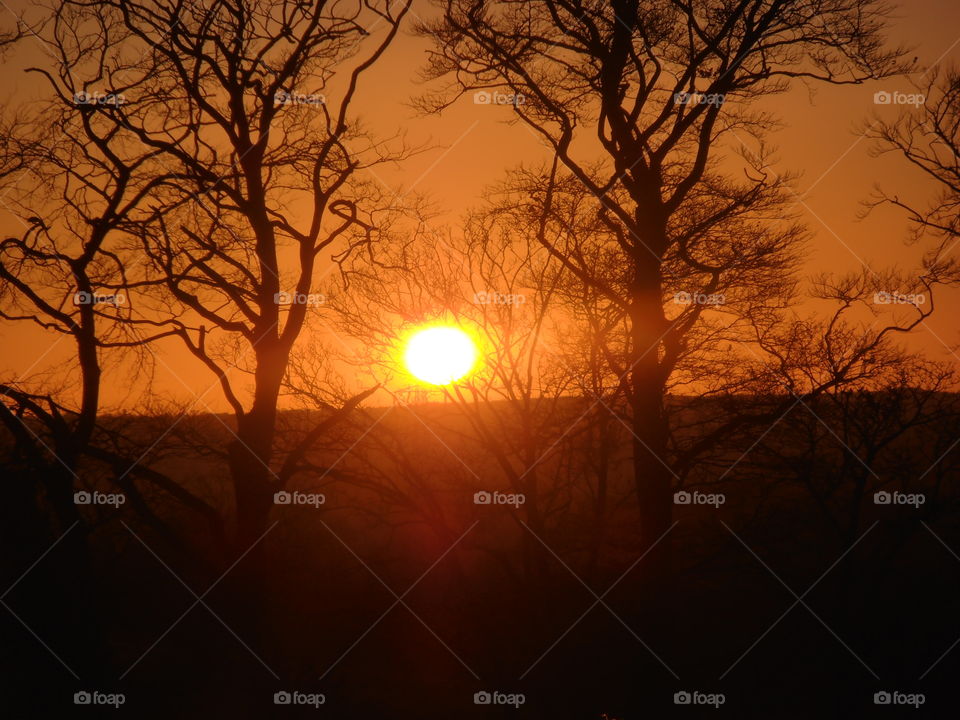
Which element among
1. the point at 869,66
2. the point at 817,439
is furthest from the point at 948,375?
the point at 869,66

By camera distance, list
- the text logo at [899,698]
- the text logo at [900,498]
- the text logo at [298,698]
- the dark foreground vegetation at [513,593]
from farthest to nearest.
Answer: the text logo at [900,498], the text logo at [298,698], the dark foreground vegetation at [513,593], the text logo at [899,698]

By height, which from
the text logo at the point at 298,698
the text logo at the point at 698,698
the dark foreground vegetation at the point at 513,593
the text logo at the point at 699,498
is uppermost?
the text logo at the point at 699,498

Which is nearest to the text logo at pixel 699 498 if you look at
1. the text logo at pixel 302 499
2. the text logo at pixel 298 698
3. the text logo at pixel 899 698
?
the text logo at pixel 899 698

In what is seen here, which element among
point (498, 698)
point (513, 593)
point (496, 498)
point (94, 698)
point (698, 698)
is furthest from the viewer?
point (513, 593)

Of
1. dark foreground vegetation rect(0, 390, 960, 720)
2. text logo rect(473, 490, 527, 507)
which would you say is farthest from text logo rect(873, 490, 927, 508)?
text logo rect(473, 490, 527, 507)

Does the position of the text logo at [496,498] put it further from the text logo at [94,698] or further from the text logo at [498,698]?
the text logo at [94,698]

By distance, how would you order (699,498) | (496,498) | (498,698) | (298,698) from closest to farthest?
(298,698) < (498,698) < (496,498) < (699,498)

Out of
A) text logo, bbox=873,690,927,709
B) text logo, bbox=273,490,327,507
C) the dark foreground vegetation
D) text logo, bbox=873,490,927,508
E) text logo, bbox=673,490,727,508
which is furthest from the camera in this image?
text logo, bbox=273,490,327,507

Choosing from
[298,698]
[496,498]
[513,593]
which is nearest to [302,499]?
[496,498]

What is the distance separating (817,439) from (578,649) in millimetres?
4449

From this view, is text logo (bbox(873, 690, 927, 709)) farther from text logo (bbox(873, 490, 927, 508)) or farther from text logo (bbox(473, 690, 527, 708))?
text logo (bbox(473, 690, 527, 708))

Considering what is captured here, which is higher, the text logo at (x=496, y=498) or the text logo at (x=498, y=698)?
the text logo at (x=496, y=498)

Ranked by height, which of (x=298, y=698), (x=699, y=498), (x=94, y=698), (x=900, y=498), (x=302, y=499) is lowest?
(x=298, y=698)

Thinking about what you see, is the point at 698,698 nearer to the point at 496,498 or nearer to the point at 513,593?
the point at 513,593
